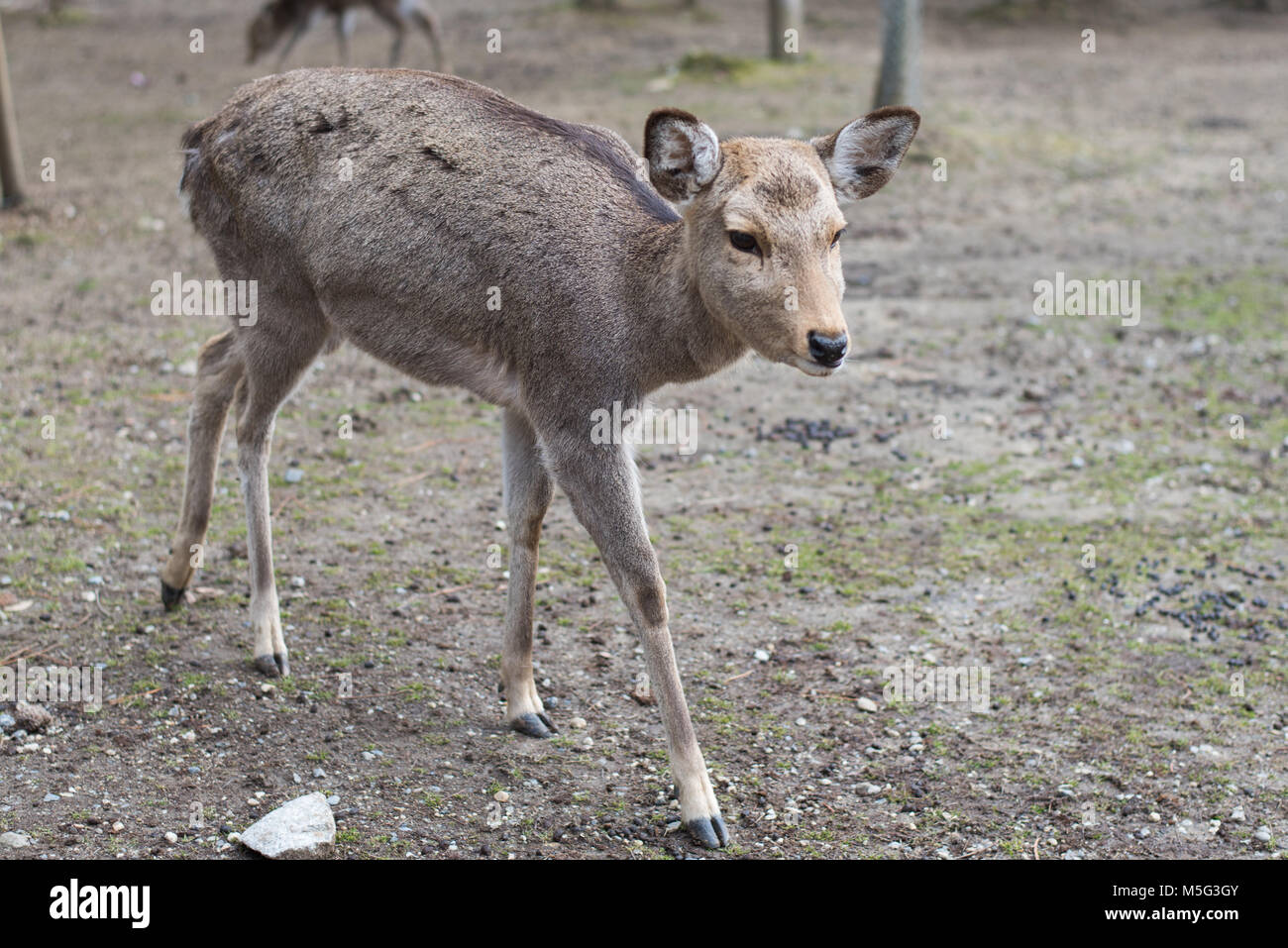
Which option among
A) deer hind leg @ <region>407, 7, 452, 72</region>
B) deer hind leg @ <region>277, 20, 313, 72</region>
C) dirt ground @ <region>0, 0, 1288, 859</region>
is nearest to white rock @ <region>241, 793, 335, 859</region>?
dirt ground @ <region>0, 0, 1288, 859</region>

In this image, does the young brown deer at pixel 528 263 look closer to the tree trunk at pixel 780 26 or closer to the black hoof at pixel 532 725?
the black hoof at pixel 532 725

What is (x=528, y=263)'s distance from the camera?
4.48 metres

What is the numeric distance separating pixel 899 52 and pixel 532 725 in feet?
30.6

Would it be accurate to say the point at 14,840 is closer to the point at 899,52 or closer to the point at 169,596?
the point at 169,596

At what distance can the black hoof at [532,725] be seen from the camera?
15.7ft

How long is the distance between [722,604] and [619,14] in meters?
15.2

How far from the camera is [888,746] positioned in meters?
4.81

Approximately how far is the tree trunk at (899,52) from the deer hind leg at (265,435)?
854 centimetres

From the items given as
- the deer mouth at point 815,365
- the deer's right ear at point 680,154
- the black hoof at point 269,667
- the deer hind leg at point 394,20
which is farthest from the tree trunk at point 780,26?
the deer mouth at point 815,365

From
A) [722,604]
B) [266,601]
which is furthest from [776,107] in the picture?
[266,601]

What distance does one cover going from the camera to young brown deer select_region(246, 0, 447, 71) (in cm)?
1612

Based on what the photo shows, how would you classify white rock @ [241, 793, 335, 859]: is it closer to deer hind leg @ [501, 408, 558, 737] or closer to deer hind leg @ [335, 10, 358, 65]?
deer hind leg @ [501, 408, 558, 737]

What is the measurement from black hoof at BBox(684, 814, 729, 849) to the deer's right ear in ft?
6.28

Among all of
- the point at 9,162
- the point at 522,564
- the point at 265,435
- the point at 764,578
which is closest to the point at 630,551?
the point at 522,564
